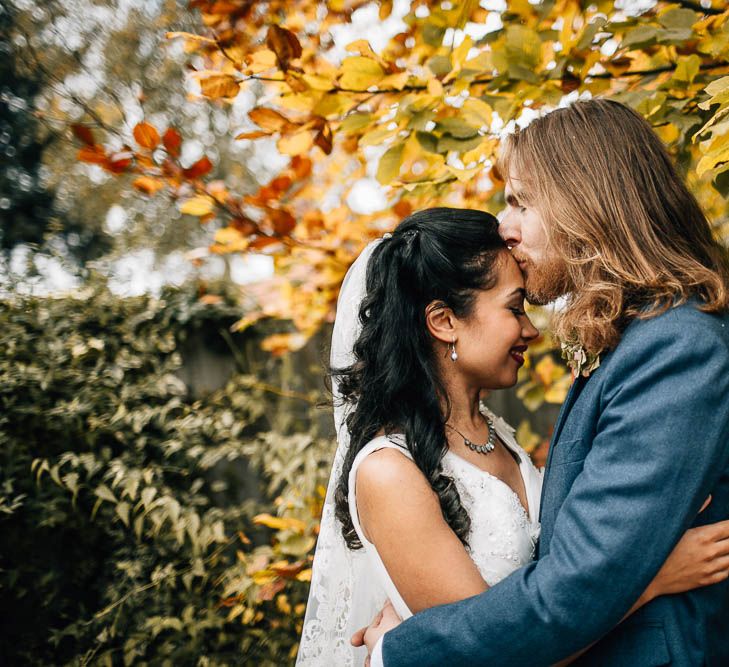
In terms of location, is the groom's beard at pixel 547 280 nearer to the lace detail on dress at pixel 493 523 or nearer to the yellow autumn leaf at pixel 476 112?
the yellow autumn leaf at pixel 476 112

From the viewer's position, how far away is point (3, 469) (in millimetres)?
2670

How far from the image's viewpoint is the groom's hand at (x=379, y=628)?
1.58 meters

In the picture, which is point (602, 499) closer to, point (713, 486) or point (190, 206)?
point (713, 486)

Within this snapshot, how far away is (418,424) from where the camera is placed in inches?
67.9

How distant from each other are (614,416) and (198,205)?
1546 millimetres

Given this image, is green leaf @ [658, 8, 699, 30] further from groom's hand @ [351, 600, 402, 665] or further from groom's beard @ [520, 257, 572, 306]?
groom's hand @ [351, 600, 402, 665]

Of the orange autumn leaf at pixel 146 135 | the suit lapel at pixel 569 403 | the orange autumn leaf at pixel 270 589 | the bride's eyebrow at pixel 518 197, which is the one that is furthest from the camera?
the orange autumn leaf at pixel 270 589

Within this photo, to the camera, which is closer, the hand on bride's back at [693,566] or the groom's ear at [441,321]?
the hand on bride's back at [693,566]

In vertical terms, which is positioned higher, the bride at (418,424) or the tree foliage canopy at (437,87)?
the tree foliage canopy at (437,87)

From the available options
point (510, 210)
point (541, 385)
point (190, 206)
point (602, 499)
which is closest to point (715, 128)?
point (510, 210)

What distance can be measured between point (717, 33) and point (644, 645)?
1.56 meters

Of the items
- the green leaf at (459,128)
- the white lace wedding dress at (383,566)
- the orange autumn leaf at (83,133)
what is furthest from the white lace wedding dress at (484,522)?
the orange autumn leaf at (83,133)

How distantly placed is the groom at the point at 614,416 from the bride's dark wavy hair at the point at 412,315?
0.61 ft

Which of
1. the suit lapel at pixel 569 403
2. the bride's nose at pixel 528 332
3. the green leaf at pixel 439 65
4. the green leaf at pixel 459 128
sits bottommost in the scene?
the suit lapel at pixel 569 403
